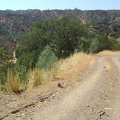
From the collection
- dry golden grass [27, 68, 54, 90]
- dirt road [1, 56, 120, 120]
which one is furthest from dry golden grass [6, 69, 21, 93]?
dirt road [1, 56, 120, 120]

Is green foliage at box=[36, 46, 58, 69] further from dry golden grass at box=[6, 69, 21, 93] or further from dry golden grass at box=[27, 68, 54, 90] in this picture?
dry golden grass at box=[6, 69, 21, 93]

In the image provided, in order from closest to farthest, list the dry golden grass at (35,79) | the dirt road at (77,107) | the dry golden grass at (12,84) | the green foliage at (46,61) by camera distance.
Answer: the dirt road at (77,107), the dry golden grass at (12,84), the dry golden grass at (35,79), the green foliage at (46,61)

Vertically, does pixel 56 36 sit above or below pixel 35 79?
below

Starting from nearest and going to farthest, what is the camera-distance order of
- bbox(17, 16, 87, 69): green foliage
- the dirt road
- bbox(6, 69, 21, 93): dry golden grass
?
1. the dirt road
2. bbox(6, 69, 21, 93): dry golden grass
3. bbox(17, 16, 87, 69): green foliage

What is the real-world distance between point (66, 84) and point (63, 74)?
2090 mm

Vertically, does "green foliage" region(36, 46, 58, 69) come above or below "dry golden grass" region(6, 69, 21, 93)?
below

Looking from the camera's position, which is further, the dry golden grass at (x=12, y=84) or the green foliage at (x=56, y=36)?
the green foliage at (x=56, y=36)

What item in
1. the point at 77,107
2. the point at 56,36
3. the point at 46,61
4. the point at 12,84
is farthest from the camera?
the point at 56,36

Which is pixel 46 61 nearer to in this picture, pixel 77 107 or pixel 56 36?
pixel 77 107

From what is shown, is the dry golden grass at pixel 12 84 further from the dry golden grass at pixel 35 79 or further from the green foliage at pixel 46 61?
the green foliage at pixel 46 61

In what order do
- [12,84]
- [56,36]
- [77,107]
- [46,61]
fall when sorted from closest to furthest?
1. [77,107]
2. [12,84]
3. [46,61]
4. [56,36]

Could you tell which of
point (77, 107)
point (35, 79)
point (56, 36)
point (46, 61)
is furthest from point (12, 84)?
point (56, 36)

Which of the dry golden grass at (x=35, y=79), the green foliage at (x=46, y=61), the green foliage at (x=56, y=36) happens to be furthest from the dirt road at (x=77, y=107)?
the green foliage at (x=56, y=36)

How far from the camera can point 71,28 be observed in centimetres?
5425
